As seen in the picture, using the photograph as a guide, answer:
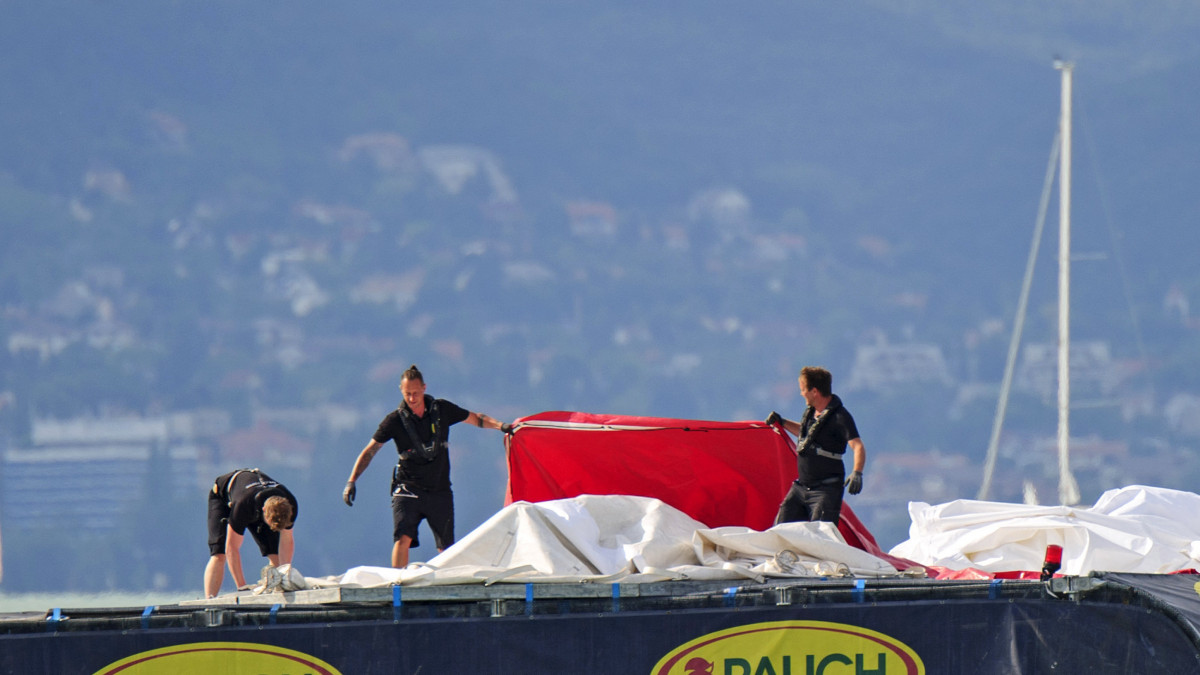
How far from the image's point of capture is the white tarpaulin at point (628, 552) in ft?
18.7

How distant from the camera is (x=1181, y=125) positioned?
229 feet

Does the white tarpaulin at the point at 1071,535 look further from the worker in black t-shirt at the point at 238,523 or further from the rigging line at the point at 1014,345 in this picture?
the rigging line at the point at 1014,345

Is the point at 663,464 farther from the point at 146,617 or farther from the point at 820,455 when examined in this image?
the point at 146,617

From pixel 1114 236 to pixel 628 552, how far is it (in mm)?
66763

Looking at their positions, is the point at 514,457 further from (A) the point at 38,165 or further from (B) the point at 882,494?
(A) the point at 38,165

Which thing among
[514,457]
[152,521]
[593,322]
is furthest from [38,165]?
[514,457]

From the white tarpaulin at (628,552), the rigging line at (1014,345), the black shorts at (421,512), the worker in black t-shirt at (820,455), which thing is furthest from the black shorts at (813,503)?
the rigging line at (1014,345)

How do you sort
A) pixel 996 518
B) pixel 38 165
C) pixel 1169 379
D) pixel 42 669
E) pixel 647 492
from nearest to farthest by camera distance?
pixel 42 669 < pixel 996 518 < pixel 647 492 < pixel 1169 379 < pixel 38 165

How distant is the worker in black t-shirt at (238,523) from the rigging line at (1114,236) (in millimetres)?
59269

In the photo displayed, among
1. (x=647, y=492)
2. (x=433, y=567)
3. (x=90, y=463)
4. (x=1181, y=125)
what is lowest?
(x=433, y=567)

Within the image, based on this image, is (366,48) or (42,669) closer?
(42,669)

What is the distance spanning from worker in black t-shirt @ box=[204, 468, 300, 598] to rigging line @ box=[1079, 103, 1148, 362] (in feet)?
194

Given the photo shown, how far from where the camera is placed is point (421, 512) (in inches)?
336

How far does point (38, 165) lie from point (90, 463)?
18.1 meters
